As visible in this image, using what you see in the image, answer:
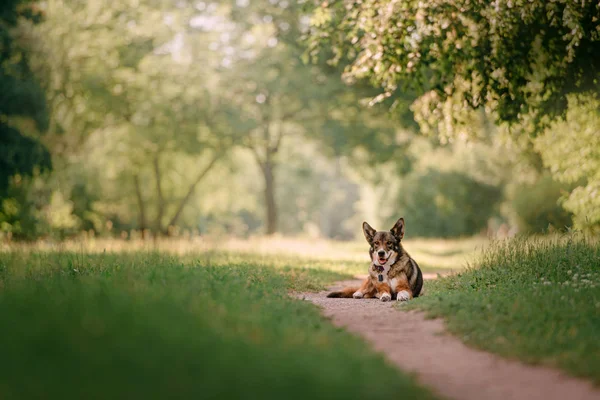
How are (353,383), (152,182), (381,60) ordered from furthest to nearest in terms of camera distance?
(152,182), (381,60), (353,383)

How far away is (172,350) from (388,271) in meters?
6.82

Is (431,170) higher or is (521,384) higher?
(431,170)

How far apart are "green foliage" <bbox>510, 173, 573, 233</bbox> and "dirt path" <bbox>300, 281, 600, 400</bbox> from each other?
25.9 metres

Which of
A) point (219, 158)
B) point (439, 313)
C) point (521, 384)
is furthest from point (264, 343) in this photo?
point (219, 158)

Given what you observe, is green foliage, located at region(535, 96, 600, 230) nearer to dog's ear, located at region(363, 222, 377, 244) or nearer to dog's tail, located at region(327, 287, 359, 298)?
dog's ear, located at region(363, 222, 377, 244)

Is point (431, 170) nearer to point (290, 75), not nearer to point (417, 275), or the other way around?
point (290, 75)

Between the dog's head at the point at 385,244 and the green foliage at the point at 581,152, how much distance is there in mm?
6680

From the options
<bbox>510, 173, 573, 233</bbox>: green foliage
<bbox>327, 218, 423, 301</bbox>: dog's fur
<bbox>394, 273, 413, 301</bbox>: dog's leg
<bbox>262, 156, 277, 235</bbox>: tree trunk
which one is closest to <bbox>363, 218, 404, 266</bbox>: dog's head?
<bbox>327, 218, 423, 301</bbox>: dog's fur

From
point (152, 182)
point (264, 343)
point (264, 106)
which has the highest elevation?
point (264, 106)

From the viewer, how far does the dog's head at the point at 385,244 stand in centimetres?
1120

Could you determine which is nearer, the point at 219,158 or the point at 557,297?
the point at 557,297

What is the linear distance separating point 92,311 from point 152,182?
33.7 m

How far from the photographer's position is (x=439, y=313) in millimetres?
8570

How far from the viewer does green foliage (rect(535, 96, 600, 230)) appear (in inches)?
631
